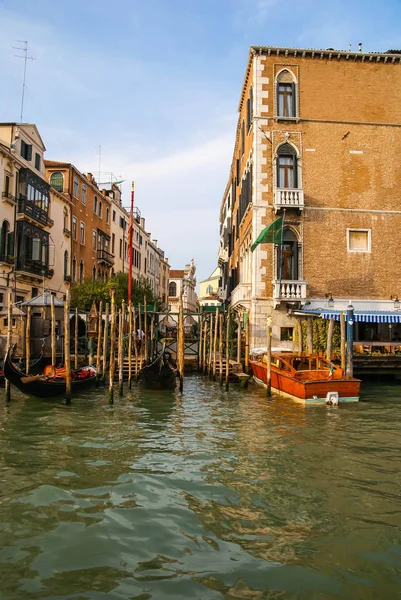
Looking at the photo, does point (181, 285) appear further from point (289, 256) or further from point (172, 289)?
point (289, 256)

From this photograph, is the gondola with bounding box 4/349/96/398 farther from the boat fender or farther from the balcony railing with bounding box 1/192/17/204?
the balcony railing with bounding box 1/192/17/204

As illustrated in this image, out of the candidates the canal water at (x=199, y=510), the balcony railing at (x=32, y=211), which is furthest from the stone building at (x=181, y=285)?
the canal water at (x=199, y=510)

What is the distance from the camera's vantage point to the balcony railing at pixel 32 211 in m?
22.6

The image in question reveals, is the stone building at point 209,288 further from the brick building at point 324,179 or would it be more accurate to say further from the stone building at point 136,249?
the brick building at point 324,179

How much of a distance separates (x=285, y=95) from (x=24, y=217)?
1206cm

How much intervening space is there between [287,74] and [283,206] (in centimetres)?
509

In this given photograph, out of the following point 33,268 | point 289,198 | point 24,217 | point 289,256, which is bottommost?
point 289,256

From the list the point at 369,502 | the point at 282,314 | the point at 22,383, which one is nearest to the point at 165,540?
the point at 369,502

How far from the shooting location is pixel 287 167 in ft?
61.0

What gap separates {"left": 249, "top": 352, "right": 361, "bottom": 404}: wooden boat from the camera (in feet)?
40.6

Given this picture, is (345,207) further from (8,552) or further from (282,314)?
(8,552)

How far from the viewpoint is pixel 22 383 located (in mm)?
12086

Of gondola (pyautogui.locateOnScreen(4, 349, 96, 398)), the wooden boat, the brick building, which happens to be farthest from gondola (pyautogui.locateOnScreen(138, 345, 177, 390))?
the brick building

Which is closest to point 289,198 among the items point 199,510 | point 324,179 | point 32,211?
point 324,179
